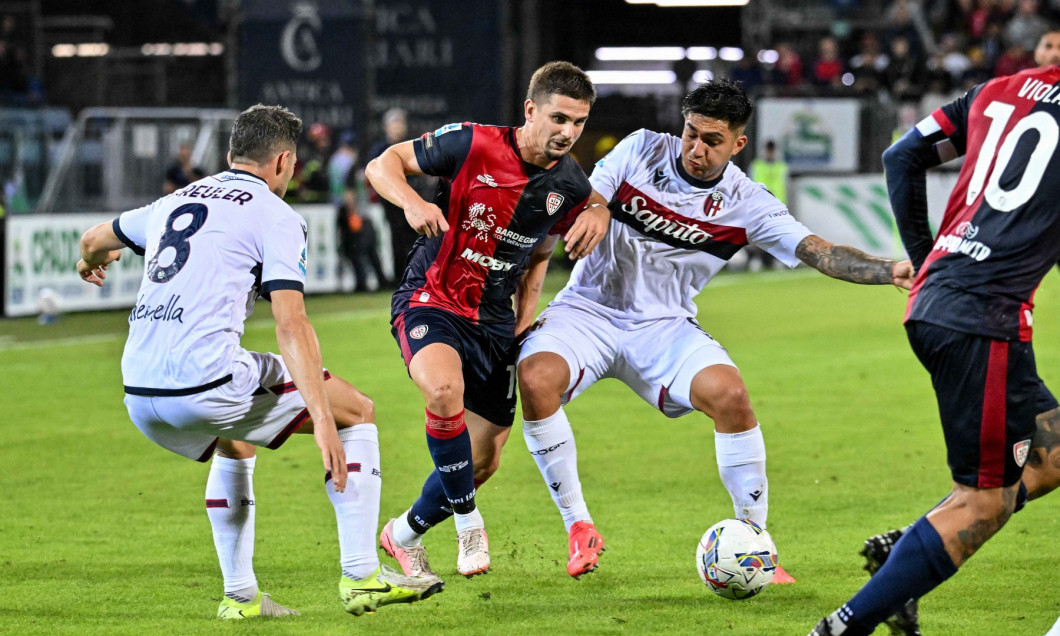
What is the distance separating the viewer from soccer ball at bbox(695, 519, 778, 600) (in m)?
5.14

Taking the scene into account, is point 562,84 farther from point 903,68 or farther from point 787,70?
point 903,68

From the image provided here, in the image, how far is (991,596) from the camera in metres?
5.24

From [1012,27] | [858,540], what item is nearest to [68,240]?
[858,540]

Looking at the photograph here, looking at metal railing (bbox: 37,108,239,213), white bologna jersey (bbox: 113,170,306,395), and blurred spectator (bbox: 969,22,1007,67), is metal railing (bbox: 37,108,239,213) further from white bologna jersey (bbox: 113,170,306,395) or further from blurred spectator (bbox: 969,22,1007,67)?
blurred spectator (bbox: 969,22,1007,67)

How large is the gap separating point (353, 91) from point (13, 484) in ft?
41.9

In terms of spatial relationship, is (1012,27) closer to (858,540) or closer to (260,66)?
(260,66)

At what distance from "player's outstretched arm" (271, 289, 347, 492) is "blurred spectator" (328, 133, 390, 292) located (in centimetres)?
1345

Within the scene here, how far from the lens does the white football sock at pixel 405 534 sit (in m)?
5.61

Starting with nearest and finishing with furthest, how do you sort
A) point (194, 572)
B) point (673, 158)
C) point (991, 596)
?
1. point (991, 596)
2. point (194, 572)
3. point (673, 158)

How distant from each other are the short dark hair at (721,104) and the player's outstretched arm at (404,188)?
1.18m

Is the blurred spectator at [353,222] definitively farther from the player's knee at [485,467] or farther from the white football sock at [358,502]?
the white football sock at [358,502]

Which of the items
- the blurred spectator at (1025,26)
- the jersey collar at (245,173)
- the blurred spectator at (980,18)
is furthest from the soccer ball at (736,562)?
the blurred spectator at (980,18)

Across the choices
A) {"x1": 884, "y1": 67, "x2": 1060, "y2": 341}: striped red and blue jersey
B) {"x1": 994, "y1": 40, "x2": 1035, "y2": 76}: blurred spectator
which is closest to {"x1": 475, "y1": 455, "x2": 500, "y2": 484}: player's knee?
{"x1": 884, "y1": 67, "x2": 1060, "y2": 341}: striped red and blue jersey

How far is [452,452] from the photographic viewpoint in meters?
5.24
